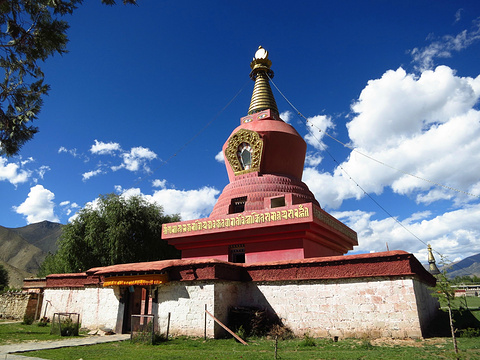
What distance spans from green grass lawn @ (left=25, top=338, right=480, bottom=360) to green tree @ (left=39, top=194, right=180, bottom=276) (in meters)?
16.3

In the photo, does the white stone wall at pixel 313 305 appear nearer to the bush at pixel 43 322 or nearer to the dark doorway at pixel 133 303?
the dark doorway at pixel 133 303

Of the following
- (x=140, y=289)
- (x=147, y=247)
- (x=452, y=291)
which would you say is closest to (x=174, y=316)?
(x=140, y=289)

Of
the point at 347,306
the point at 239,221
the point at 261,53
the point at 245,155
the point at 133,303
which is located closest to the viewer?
the point at 347,306

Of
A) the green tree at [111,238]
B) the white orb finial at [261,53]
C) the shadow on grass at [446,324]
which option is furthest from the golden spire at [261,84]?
the shadow on grass at [446,324]

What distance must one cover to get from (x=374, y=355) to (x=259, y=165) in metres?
13.5

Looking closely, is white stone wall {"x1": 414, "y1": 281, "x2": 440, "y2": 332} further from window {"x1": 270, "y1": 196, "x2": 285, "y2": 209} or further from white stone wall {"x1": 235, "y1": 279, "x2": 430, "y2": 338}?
window {"x1": 270, "y1": 196, "x2": 285, "y2": 209}

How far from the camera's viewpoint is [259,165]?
70.8ft

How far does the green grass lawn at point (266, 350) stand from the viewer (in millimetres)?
9445

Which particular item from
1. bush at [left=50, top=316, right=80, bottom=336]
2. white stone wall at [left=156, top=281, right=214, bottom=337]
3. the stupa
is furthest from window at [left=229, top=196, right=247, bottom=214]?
bush at [left=50, top=316, right=80, bottom=336]

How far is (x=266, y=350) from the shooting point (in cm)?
1090

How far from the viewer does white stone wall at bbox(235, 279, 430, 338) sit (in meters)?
12.1

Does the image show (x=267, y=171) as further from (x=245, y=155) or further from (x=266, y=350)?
(x=266, y=350)

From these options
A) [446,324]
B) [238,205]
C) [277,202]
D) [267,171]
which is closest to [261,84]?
[267,171]

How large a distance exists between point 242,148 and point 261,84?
6.67m
